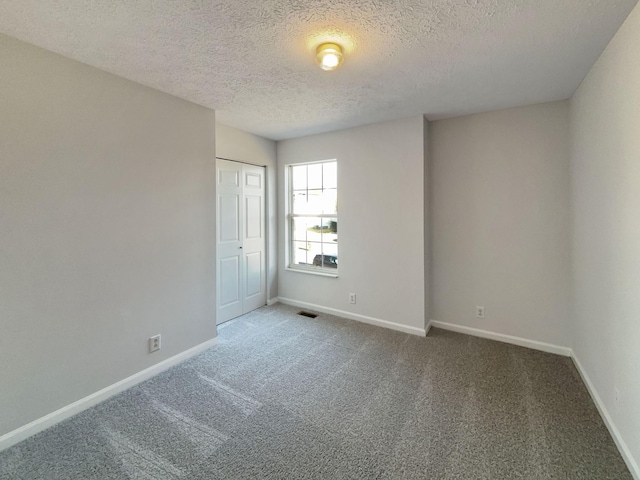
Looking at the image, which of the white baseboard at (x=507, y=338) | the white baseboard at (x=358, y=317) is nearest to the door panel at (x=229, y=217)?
the white baseboard at (x=358, y=317)

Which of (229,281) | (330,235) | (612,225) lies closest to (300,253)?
(330,235)

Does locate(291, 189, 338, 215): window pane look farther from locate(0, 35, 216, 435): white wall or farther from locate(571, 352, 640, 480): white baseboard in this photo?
locate(571, 352, 640, 480): white baseboard

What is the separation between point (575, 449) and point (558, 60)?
2473 millimetres

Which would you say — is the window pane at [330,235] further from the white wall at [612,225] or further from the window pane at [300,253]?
the white wall at [612,225]

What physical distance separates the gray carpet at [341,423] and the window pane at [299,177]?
92.2 inches

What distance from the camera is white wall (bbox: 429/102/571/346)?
2.77 meters

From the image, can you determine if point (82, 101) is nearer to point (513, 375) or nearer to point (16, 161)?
point (16, 161)

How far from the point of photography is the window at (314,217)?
13.0 ft

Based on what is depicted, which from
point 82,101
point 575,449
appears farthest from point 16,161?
point 575,449

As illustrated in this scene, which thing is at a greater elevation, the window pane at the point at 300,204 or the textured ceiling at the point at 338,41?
the textured ceiling at the point at 338,41

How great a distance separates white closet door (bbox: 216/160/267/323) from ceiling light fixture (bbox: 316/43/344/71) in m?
2.04

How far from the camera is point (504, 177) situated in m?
2.99

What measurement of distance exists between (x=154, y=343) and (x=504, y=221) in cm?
355

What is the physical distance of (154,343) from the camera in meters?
2.47
